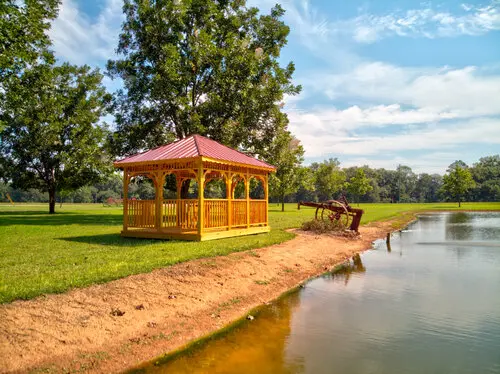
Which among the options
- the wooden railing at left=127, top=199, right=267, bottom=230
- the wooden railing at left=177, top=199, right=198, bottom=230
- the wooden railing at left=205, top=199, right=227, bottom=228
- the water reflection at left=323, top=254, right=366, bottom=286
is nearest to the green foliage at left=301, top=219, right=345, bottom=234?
the wooden railing at left=127, top=199, right=267, bottom=230

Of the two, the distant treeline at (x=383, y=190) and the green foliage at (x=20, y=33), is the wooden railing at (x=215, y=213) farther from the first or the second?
the distant treeline at (x=383, y=190)

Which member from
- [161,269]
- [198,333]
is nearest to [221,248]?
[161,269]

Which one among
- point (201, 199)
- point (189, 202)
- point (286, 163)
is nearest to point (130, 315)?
point (201, 199)

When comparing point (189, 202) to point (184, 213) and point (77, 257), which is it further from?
point (77, 257)

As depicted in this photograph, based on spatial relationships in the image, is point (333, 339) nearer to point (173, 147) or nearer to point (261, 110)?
point (173, 147)

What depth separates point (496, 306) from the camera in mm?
8422

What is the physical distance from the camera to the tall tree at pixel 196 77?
2459 centimetres

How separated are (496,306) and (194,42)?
22367 millimetres

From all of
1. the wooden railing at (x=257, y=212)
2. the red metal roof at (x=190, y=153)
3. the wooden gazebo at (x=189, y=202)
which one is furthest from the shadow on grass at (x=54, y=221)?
the wooden railing at (x=257, y=212)

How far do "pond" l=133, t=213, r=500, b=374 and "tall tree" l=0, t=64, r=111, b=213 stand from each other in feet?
91.6

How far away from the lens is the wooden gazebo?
14281 mm

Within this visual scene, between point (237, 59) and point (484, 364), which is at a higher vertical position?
point (237, 59)

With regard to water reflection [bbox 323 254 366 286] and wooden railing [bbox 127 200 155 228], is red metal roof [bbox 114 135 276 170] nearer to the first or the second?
wooden railing [bbox 127 200 155 228]

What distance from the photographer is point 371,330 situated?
23.0 ft
